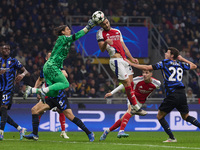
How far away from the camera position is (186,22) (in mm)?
27297

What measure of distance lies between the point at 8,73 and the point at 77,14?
46.2 ft

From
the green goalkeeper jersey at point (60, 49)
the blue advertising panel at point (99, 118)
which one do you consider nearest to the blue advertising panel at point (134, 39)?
the blue advertising panel at point (99, 118)

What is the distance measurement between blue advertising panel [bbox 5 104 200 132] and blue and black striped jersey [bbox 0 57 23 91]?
621cm

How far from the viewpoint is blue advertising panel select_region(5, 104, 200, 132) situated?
17.8 metres

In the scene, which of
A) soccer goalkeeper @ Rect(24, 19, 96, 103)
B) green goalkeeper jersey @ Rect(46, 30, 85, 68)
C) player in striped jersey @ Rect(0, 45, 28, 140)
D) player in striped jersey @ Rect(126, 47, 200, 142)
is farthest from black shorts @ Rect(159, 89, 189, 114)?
player in striped jersey @ Rect(0, 45, 28, 140)

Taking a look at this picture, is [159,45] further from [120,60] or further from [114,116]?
[120,60]

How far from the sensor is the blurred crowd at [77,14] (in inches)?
834

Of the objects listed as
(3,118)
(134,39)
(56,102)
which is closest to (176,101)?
(56,102)

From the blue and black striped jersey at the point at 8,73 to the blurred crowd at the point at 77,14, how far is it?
6.91m

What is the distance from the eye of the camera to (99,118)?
60.2 ft

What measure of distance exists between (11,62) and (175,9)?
693 inches

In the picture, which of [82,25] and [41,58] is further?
[82,25]

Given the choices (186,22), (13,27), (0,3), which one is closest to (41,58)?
(13,27)

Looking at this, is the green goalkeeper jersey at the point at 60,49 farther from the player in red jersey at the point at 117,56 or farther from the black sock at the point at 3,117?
the black sock at the point at 3,117
